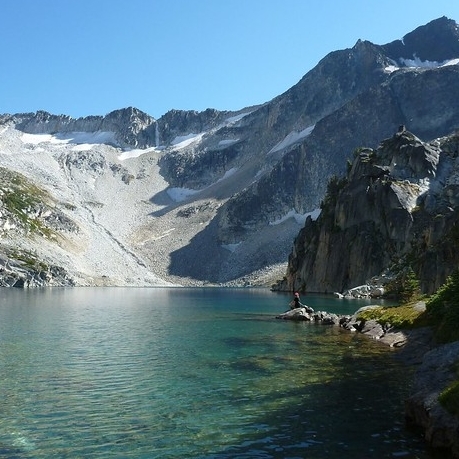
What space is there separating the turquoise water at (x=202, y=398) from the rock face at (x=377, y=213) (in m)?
93.1

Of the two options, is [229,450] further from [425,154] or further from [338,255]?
[425,154]

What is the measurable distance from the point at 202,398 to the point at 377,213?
413 ft

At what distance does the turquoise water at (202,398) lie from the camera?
16047 mm

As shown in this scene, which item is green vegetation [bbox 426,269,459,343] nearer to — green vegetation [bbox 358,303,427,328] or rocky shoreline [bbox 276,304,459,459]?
green vegetation [bbox 358,303,427,328]

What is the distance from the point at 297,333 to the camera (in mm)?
45625

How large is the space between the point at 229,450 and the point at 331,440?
3438mm

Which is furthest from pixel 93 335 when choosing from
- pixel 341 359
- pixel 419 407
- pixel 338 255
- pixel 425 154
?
pixel 425 154

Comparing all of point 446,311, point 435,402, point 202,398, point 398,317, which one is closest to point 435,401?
point 435,402

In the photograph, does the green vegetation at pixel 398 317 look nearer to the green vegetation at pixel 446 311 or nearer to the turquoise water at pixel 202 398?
the green vegetation at pixel 446 311

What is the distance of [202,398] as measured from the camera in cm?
2231

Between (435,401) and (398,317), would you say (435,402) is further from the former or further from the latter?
(398,317)

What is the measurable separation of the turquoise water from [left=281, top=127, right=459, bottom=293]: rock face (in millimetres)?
93130

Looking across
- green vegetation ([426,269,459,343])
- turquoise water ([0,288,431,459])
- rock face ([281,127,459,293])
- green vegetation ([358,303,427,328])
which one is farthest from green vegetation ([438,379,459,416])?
rock face ([281,127,459,293])

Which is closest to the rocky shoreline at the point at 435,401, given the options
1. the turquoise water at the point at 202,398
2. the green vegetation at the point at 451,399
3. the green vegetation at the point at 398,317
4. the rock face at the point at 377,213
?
the green vegetation at the point at 451,399
